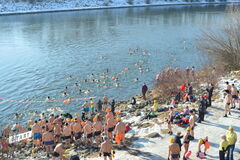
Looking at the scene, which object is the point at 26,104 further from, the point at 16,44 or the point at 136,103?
the point at 16,44

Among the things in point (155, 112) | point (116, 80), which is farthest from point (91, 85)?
point (155, 112)

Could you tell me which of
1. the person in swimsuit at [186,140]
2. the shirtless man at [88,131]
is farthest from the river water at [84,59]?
the person in swimsuit at [186,140]

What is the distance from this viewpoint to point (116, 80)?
32.5m

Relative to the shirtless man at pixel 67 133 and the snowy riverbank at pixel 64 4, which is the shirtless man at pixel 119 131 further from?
the snowy riverbank at pixel 64 4

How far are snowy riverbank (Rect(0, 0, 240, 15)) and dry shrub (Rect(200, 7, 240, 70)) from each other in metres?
91.8

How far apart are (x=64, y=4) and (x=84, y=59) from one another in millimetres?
83250

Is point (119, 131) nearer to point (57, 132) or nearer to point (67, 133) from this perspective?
point (67, 133)

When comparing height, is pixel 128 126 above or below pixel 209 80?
below

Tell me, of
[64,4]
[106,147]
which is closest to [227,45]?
[106,147]

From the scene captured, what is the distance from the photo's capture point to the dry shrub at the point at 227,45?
27.0 metres

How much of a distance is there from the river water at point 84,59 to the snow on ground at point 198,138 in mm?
10906

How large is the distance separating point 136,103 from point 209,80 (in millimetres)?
6942

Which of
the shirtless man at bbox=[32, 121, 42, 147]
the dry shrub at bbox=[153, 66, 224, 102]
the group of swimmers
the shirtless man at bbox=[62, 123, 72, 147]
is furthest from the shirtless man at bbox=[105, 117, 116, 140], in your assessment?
the dry shrub at bbox=[153, 66, 224, 102]

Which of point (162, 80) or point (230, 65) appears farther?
point (230, 65)
